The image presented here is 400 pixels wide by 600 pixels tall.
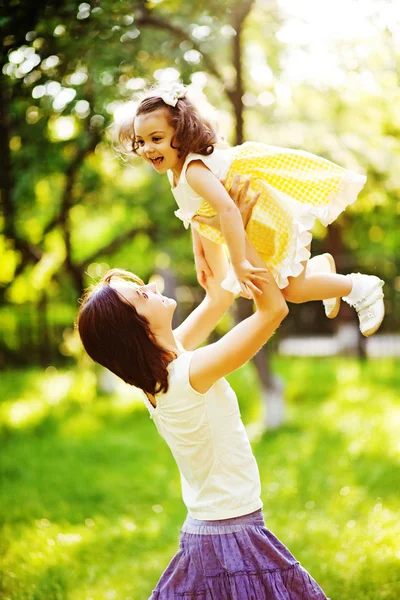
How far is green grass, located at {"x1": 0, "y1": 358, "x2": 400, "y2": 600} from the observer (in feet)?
12.7

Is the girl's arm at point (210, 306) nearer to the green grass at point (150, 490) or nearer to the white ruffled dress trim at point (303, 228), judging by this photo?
the white ruffled dress trim at point (303, 228)

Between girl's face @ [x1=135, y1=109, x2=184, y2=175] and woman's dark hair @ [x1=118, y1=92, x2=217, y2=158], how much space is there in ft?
0.05

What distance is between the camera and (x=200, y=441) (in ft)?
7.18

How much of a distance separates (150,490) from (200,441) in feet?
11.9

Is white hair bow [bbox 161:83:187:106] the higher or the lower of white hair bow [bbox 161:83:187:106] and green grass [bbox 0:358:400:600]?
the higher

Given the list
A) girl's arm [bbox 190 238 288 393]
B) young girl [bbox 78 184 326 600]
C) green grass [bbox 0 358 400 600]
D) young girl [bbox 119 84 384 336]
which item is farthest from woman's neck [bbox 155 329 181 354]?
green grass [bbox 0 358 400 600]

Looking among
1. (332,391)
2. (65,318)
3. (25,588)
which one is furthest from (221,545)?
(65,318)

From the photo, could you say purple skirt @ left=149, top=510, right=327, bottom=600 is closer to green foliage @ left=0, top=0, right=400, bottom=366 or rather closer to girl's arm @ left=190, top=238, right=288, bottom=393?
girl's arm @ left=190, top=238, right=288, bottom=393

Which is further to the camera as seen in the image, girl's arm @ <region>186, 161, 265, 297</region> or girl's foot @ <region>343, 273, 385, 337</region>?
girl's foot @ <region>343, 273, 385, 337</region>

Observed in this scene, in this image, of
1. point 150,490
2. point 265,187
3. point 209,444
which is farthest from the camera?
point 150,490

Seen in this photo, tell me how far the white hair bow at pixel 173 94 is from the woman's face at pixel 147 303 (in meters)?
0.56

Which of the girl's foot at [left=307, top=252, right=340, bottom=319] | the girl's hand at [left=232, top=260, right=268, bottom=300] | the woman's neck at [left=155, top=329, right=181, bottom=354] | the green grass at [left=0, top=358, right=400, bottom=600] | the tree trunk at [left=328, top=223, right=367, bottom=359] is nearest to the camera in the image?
the girl's hand at [left=232, top=260, right=268, bottom=300]

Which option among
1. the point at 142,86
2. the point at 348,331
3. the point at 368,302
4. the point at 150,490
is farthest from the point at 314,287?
the point at 348,331

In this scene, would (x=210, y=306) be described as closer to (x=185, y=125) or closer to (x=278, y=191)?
(x=278, y=191)
